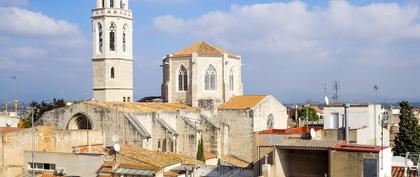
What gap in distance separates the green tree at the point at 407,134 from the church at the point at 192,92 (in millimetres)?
13071

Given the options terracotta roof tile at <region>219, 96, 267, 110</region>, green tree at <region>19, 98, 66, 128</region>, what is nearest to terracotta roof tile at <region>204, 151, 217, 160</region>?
terracotta roof tile at <region>219, 96, 267, 110</region>

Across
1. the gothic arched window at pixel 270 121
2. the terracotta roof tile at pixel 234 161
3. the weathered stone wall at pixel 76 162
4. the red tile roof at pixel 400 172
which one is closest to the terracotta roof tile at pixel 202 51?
the gothic arched window at pixel 270 121

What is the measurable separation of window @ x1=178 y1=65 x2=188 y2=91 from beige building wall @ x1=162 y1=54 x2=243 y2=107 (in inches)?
12.0

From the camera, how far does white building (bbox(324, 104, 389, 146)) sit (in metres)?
31.4

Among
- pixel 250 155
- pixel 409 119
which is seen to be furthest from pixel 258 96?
pixel 409 119

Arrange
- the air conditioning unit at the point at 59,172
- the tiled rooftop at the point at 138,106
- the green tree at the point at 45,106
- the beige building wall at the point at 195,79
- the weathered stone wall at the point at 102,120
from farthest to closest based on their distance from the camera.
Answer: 1. the green tree at the point at 45,106
2. the beige building wall at the point at 195,79
3. the tiled rooftop at the point at 138,106
4. the weathered stone wall at the point at 102,120
5. the air conditioning unit at the point at 59,172

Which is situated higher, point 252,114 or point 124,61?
point 124,61

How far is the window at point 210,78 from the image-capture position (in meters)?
55.0

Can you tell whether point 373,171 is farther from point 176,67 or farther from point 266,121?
point 176,67

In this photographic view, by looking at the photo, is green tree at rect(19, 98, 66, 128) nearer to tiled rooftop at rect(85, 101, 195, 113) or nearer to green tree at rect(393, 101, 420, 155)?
tiled rooftop at rect(85, 101, 195, 113)

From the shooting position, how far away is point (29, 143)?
31.5 meters

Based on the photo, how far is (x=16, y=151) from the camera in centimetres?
3092

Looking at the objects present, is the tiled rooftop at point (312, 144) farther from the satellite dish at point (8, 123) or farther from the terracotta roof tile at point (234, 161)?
the satellite dish at point (8, 123)

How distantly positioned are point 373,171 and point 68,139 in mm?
21489
